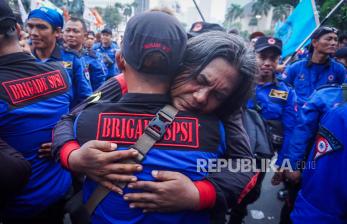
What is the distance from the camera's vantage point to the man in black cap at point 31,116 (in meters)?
1.70

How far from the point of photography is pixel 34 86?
6.02 feet

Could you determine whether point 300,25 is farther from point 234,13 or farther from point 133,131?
point 234,13

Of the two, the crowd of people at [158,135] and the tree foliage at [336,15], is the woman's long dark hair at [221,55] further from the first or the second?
the tree foliage at [336,15]

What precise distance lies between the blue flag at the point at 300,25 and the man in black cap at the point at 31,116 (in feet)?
13.9

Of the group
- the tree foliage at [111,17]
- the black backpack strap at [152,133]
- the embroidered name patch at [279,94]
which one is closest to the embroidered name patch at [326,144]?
the black backpack strap at [152,133]

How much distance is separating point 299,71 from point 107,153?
4271 millimetres

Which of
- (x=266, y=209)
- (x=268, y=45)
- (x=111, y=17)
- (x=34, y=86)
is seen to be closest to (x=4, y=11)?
(x=34, y=86)

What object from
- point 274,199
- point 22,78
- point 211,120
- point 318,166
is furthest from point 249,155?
point 274,199

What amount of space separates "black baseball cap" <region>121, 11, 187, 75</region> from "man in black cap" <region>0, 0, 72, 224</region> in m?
0.93

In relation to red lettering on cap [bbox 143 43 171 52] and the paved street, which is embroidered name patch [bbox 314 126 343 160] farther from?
the paved street

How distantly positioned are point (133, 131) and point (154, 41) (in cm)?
35

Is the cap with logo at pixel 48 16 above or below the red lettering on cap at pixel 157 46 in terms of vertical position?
below

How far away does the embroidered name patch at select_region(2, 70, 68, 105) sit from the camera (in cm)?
168

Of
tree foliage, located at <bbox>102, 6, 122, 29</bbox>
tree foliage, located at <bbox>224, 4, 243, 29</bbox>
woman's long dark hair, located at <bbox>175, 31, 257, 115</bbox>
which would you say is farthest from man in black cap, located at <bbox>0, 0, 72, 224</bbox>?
tree foliage, located at <bbox>224, 4, 243, 29</bbox>
